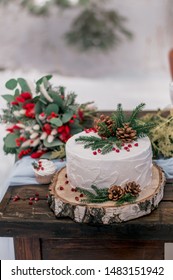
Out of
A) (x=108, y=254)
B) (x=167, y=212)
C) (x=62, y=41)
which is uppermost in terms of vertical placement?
(x=62, y=41)

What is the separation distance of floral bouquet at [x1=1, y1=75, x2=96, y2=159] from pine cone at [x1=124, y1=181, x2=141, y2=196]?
0.48 meters

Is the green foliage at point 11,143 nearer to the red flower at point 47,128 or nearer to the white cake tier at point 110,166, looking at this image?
the red flower at point 47,128

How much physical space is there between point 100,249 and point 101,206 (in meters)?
0.19

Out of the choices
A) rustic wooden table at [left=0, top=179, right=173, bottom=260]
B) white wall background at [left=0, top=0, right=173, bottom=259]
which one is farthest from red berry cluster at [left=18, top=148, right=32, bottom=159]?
white wall background at [left=0, top=0, right=173, bottom=259]

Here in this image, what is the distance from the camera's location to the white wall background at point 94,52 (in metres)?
4.74

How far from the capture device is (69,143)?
4.66ft

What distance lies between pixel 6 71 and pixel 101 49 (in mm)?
1015

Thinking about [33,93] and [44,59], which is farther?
[44,59]

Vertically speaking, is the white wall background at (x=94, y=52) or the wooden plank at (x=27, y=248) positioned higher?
the white wall background at (x=94, y=52)

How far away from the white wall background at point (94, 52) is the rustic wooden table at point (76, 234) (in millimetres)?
3286

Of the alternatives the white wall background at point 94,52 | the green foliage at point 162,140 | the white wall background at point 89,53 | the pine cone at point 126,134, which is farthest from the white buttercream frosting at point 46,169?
the white wall background at point 89,53

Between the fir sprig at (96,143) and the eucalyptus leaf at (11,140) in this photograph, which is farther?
the eucalyptus leaf at (11,140)
